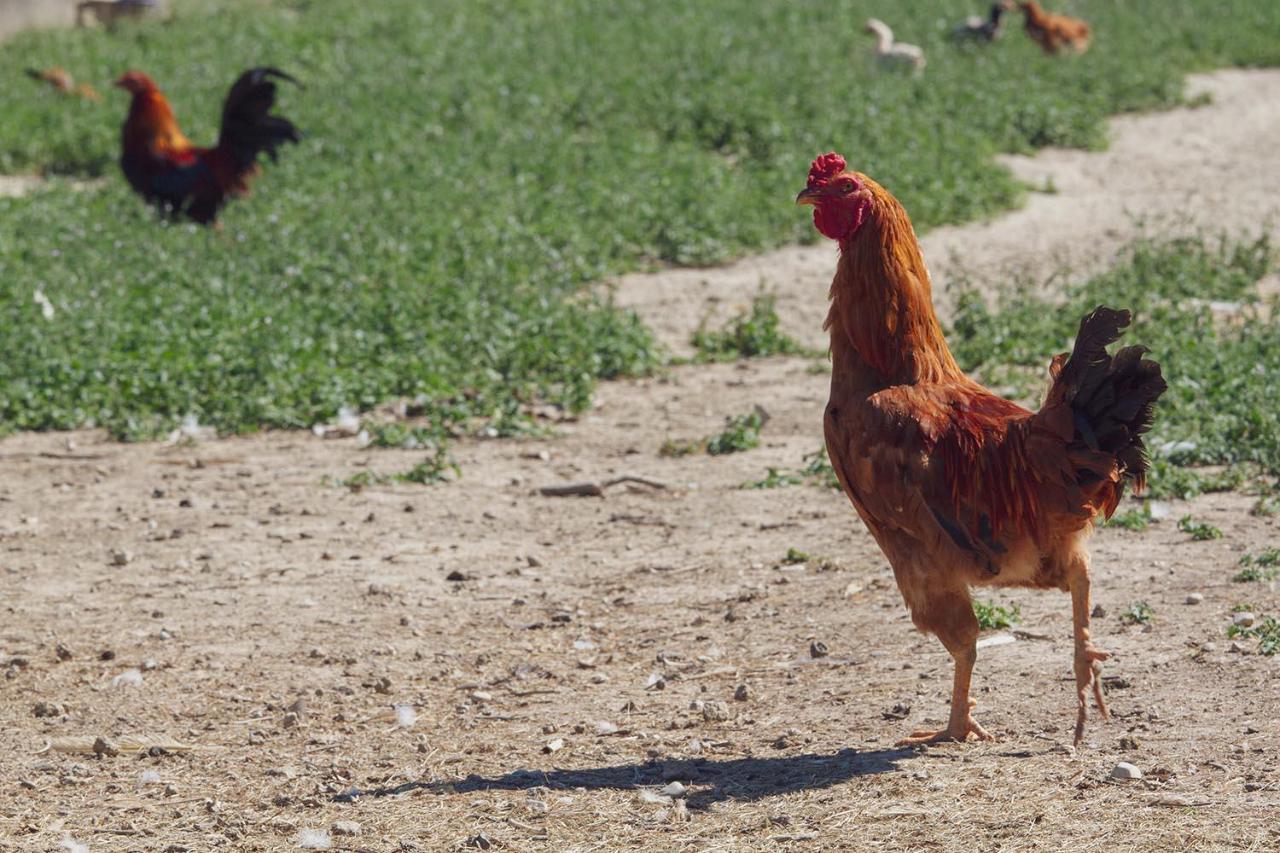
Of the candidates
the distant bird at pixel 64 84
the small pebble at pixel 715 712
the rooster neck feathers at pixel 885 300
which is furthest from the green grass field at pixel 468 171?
the rooster neck feathers at pixel 885 300

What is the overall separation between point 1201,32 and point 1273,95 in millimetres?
1999

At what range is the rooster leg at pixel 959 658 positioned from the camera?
4723 mm

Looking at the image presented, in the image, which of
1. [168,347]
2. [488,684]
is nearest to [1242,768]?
[488,684]

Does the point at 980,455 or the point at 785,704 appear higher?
the point at 980,455

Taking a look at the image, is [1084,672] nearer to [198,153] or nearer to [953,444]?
[953,444]

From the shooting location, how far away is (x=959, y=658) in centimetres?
478

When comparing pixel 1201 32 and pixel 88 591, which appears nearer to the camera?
pixel 88 591

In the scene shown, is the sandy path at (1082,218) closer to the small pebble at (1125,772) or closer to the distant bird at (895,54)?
the distant bird at (895,54)

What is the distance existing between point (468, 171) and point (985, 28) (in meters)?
7.90

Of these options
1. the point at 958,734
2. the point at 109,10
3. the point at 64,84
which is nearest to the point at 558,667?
the point at 958,734

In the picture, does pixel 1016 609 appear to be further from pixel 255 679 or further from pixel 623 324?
pixel 623 324

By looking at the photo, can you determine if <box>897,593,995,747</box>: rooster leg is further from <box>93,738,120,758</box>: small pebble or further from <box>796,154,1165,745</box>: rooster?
<box>93,738,120,758</box>: small pebble

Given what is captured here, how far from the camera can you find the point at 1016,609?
5.83 meters

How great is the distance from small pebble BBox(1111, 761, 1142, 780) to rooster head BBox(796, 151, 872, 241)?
1776mm
